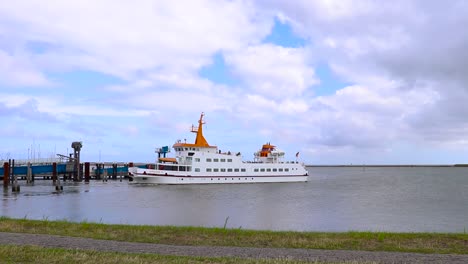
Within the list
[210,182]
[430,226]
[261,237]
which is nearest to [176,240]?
[261,237]

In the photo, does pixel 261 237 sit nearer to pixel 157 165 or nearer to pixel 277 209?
pixel 277 209

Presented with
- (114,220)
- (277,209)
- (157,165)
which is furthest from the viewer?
(157,165)

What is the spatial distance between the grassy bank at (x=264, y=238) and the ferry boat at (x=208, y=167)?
52.8 meters

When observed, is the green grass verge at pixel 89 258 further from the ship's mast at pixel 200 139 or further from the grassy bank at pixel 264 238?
the ship's mast at pixel 200 139

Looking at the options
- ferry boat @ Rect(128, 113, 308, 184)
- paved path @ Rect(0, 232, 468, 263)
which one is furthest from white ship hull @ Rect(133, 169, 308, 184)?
paved path @ Rect(0, 232, 468, 263)

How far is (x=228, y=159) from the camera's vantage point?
251 ft

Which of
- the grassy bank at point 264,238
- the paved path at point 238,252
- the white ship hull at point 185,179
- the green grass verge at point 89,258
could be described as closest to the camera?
the green grass verge at point 89,258

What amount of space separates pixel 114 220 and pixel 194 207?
37.9ft

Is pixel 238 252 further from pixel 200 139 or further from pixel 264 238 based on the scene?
pixel 200 139

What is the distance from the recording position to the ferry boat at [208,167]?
2776 inches

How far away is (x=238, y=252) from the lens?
1281 centimetres

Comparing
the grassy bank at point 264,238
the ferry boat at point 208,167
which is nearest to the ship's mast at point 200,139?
the ferry boat at point 208,167

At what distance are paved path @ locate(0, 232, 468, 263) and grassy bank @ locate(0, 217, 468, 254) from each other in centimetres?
111

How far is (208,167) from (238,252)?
61148mm
